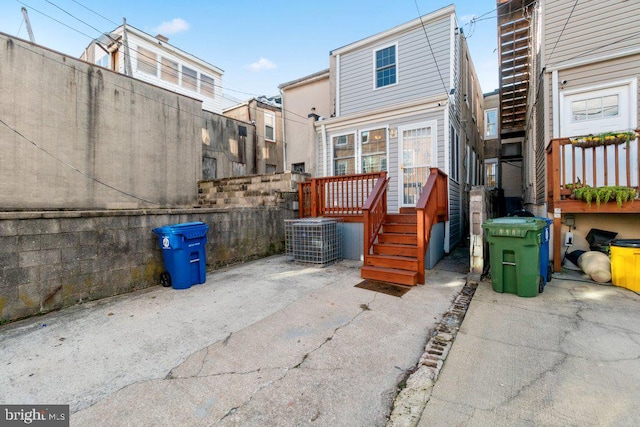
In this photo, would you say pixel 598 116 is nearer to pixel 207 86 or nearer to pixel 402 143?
pixel 402 143

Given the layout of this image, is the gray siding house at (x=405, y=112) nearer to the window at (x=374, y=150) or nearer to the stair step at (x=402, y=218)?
the window at (x=374, y=150)

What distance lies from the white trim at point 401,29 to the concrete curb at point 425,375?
7.26m

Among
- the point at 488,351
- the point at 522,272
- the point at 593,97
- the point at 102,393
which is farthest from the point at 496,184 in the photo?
the point at 102,393

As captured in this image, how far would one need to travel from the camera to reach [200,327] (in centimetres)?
297

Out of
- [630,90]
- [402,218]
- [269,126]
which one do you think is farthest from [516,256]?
[269,126]

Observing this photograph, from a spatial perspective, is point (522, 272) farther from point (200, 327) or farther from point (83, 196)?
point (83, 196)

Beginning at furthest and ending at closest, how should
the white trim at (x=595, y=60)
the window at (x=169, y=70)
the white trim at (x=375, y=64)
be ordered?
the window at (x=169, y=70) → the white trim at (x=375, y=64) → the white trim at (x=595, y=60)

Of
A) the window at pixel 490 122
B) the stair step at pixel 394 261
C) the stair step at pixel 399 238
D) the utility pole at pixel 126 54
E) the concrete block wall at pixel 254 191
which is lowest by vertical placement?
the stair step at pixel 394 261

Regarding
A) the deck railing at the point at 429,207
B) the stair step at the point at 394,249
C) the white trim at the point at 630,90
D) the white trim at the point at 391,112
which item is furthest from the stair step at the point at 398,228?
the white trim at the point at 630,90

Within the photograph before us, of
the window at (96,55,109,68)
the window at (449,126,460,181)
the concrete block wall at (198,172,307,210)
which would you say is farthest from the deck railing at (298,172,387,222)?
the window at (96,55,109,68)

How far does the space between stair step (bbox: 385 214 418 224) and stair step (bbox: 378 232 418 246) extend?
1.44 ft

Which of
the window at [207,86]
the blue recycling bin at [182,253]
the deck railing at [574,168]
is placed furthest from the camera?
the window at [207,86]

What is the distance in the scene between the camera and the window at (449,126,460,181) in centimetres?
692

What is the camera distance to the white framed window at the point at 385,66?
25.8 feet
